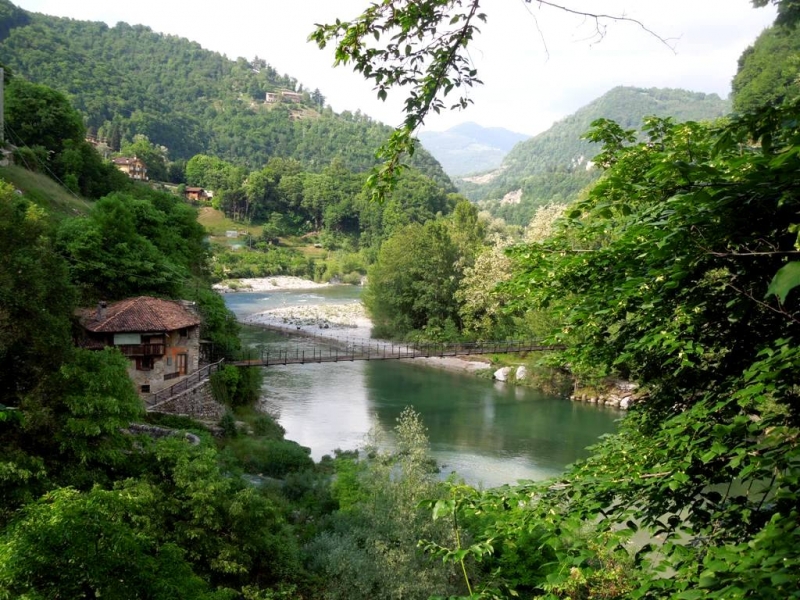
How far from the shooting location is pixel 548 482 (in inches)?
118

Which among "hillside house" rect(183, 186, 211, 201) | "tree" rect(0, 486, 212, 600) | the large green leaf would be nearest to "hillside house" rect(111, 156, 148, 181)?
"hillside house" rect(183, 186, 211, 201)

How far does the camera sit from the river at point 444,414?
15.6 metres

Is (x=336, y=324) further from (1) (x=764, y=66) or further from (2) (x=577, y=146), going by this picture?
(2) (x=577, y=146)

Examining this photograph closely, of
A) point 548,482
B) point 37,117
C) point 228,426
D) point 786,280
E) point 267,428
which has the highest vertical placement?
point 37,117

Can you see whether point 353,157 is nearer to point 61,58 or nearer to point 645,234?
point 61,58

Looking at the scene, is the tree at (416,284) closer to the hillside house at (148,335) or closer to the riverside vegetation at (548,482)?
the riverside vegetation at (548,482)

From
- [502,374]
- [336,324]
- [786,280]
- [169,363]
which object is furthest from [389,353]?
[786,280]

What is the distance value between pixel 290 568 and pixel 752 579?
7.14 metres

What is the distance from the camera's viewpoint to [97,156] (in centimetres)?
2623

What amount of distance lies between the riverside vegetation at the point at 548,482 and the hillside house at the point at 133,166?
133ft

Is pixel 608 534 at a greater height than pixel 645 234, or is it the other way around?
pixel 645 234

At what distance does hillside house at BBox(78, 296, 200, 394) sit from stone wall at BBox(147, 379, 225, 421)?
59cm

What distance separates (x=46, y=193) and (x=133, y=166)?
121ft

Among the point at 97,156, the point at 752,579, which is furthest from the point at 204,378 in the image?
the point at 97,156
